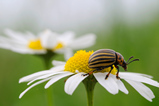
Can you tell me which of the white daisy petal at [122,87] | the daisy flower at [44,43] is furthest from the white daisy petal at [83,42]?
the white daisy petal at [122,87]

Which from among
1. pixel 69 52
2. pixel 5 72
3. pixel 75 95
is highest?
pixel 69 52

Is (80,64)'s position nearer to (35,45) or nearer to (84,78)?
(84,78)

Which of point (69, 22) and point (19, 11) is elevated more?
point (19, 11)

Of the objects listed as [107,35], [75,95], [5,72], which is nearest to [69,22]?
[107,35]

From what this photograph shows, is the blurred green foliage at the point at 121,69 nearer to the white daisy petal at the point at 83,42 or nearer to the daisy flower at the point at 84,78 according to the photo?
the white daisy petal at the point at 83,42

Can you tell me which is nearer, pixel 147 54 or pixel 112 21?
pixel 147 54

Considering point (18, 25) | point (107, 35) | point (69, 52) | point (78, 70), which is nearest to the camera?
point (78, 70)

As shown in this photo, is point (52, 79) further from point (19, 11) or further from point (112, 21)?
point (19, 11)
